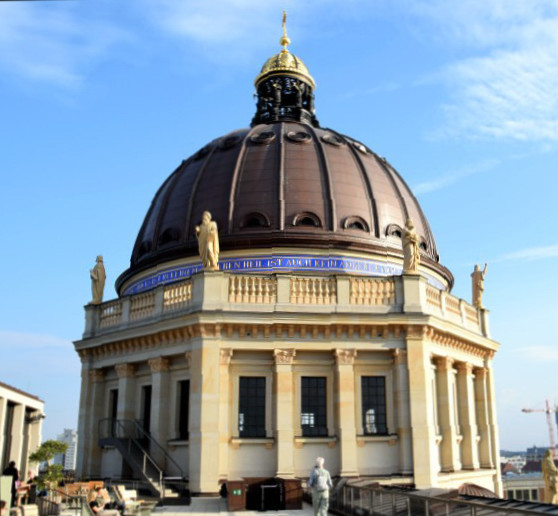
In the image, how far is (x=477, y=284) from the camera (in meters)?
35.2

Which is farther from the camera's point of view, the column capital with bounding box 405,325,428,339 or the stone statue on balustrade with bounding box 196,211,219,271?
the stone statue on balustrade with bounding box 196,211,219,271

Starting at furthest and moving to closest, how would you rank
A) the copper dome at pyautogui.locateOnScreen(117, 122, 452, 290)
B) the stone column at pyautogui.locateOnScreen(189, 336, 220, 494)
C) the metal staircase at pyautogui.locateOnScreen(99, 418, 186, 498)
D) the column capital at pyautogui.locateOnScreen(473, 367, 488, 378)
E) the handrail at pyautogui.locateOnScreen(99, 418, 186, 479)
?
the column capital at pyautogui.locateOnScreen(473, 367, 488, 378) < the copper dome at pyautogui.locateOnScreen(117, 122, 452, 290) < the handrail at pyautogui.locateOnScreen(99, 418, 186, 479) < the metal staircase at pyautogui.locateOnScreen(99, 418, 186, 498) < the stone column at pyautogui.locateOnScreen(189, 336, 220, 494)

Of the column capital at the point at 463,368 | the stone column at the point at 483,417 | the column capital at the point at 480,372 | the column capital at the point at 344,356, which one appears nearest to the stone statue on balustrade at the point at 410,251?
the column capital at the point at 344,356

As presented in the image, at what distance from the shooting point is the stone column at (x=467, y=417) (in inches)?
1175

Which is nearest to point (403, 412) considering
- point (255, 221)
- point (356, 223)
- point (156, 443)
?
point (156, 443)

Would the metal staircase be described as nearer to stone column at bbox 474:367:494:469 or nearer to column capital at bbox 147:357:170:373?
column capital at bbox 147:357:170:373

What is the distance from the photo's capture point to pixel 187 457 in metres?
26.2

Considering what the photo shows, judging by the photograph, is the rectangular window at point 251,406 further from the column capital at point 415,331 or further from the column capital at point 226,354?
the column capital at point 415,331

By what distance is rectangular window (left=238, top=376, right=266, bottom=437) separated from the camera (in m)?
26.1

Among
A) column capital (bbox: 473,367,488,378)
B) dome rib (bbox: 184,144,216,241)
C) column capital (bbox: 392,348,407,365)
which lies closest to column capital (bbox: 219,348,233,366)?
column capital (bbox: 392,348,407,365)

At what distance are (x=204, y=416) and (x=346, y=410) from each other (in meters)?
5.22

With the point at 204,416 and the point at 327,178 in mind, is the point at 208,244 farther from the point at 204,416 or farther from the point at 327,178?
the point at 327,178

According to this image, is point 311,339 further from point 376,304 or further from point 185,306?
point 185,306

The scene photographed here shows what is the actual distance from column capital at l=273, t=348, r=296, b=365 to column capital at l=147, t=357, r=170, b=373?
4731mm
